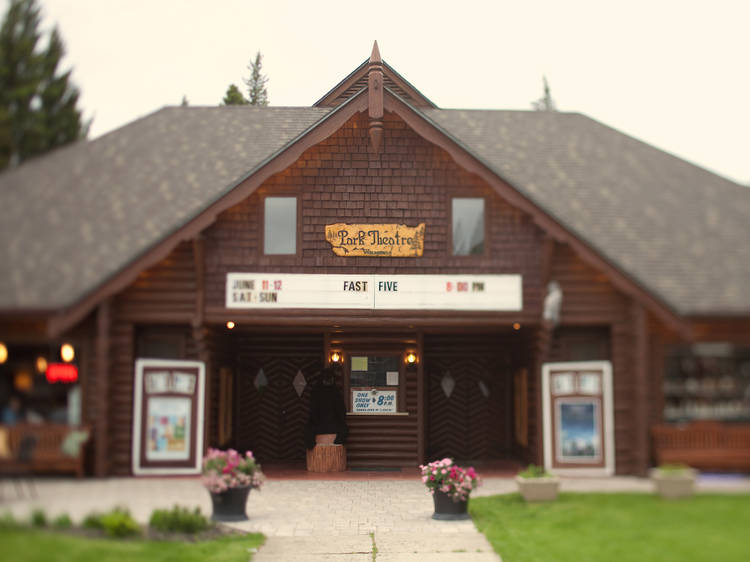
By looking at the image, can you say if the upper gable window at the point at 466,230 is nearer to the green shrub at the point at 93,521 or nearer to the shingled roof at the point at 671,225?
the shingled roof at the point at 671,225

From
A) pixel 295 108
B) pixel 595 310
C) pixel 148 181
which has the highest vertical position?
pixel 295 108

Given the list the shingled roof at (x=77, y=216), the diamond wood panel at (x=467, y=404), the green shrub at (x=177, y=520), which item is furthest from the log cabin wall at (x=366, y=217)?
the green shrub at (x=177, y=520)

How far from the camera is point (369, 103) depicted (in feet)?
47.5

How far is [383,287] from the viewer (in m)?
16.1

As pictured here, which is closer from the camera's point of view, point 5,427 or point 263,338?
point 5,427

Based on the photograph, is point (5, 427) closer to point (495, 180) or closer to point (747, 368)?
point (747, 368)

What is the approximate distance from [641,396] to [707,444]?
49cm

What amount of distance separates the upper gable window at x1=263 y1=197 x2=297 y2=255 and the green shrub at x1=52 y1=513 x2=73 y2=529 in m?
11.6

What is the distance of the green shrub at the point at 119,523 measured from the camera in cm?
580

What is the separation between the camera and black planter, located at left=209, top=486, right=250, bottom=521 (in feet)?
42.1

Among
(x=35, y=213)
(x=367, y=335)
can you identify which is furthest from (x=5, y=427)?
(x=367, y=335)

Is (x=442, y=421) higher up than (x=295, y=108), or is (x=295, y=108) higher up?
(x=295, y=108)

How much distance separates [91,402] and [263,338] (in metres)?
16.5

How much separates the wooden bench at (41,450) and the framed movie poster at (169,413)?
5074mm
